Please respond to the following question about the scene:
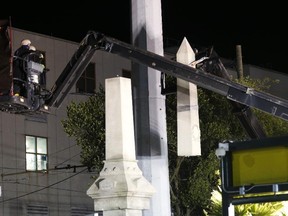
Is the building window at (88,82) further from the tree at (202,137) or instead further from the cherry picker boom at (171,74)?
the cherry picker boom at (171,74)

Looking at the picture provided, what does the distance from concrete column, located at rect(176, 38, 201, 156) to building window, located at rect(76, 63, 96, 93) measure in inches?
1004

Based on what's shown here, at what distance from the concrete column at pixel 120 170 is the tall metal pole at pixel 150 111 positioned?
0.91m

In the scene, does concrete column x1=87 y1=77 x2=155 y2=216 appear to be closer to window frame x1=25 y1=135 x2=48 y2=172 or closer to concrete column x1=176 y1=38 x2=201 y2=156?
concrete column x1=176 y1=38 x2=201 y2=156

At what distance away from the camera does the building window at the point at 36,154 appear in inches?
1427

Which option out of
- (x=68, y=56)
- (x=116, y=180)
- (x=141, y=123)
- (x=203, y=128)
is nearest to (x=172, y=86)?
(x=141, y=123)

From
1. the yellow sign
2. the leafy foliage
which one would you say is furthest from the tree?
the yellow sign

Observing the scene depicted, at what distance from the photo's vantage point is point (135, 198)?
11609mm

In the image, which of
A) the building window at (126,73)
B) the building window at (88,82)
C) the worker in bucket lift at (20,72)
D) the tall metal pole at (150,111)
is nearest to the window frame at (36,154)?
the building window at (88,82)

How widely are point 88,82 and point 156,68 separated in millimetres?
26242

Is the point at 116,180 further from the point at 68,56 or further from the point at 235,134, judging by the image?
the point at 68,56

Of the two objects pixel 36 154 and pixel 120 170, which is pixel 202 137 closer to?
pixel 36 154

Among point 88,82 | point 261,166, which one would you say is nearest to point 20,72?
point 261,166

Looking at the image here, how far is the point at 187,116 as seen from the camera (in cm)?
1239

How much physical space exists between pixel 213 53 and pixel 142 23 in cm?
137
